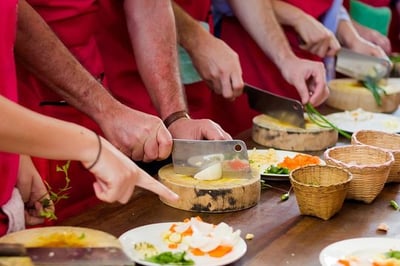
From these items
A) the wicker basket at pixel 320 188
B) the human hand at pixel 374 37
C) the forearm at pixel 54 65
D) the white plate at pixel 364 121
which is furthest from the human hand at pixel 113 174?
the human hand at pixel 374 37

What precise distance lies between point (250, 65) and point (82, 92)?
138 cm

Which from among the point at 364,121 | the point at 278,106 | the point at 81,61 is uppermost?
the point at 81,61

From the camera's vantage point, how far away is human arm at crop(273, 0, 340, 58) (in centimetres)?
313

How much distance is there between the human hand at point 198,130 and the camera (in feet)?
6.89

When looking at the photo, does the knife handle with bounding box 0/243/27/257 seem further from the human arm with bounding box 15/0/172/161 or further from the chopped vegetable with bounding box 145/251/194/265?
the human arm with bounding box 15/0/172/161

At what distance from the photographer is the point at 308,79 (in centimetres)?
280

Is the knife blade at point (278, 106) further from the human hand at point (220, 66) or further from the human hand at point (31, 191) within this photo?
the human hand at point (31, 191)

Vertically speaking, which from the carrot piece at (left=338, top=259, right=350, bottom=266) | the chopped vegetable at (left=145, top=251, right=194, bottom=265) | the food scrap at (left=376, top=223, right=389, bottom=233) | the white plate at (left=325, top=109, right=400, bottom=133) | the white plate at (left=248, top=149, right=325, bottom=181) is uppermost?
the chopped vegetable at (left=145, top=251, right=194, bottom=265)

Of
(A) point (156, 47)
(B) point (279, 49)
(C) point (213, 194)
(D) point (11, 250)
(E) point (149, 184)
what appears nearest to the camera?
(D) point (11, 250)

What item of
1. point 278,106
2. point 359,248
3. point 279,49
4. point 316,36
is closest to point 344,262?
point 359,248

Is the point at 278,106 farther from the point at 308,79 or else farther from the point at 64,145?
the point at 64,145

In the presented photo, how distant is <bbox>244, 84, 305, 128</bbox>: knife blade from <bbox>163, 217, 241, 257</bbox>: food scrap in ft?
3.08

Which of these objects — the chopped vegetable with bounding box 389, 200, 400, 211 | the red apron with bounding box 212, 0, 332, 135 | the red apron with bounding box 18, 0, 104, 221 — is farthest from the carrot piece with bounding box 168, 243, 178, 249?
the red apron with bounding box 212, 0, 332, 135

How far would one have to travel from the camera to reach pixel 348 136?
2.46 meters
